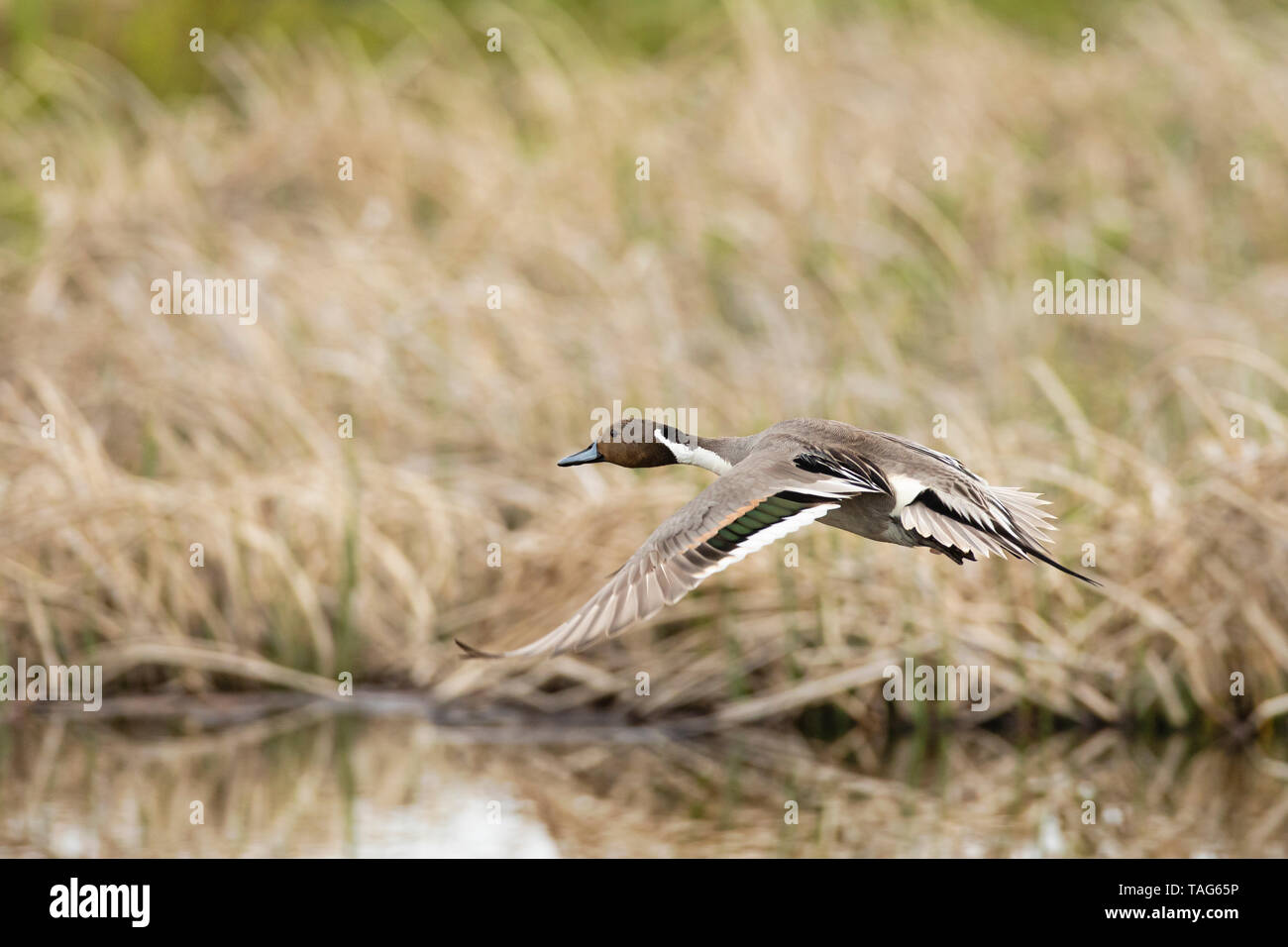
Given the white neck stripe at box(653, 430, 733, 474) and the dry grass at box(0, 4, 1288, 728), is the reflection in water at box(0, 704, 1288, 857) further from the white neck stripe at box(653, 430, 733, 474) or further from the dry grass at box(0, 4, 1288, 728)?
the white neck stripe at box(653, 430, 733, 474)

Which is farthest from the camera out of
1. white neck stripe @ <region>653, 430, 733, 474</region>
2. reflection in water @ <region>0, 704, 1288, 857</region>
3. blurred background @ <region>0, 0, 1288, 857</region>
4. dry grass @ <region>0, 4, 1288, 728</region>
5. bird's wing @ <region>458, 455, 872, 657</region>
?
dry grass @ <region>0, 4, 1288, 728</region>

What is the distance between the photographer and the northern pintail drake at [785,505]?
296cm

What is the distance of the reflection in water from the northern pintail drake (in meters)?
1.56

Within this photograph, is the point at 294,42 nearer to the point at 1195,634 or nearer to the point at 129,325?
the point at 129,325

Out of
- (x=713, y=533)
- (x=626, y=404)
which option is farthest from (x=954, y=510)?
(x=626, y=404)

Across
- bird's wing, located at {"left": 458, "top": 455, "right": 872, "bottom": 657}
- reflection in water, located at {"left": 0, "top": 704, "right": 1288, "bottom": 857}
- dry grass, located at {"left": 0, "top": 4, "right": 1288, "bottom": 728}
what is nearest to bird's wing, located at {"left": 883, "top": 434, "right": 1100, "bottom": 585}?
bird's wing, located at {"left": 458, "top": 455, "right": 872, "bottom": 657}

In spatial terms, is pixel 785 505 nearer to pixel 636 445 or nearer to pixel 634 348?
pixel 636 445

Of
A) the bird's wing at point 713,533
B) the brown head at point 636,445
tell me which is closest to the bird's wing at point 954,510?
the bird's wing at point 713,533

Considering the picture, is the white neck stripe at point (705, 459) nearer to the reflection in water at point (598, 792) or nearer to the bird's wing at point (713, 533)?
the bird's wing at point (713, 533)

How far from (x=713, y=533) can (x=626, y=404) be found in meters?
4.20

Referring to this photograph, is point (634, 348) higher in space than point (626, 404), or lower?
higher

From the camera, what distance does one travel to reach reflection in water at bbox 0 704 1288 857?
4.99 m

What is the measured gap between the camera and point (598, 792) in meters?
5.50
